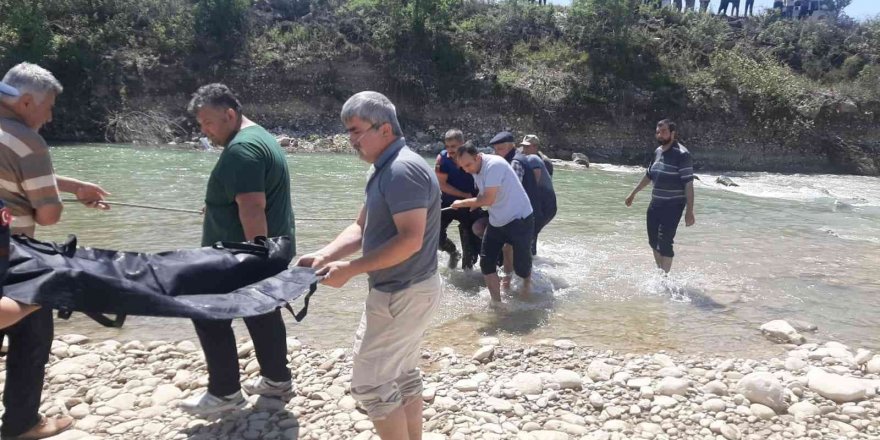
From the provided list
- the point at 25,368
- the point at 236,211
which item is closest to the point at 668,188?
the point at 236,211

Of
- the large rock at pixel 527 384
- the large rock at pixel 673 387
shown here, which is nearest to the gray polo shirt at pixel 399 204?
the large rock at pixel 527 384

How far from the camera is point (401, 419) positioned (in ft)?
8.51

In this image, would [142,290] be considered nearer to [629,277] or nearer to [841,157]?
[629,277]

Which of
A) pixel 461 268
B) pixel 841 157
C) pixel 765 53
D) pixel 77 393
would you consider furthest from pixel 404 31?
pixel 77 393

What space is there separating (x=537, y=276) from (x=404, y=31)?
2865 cm

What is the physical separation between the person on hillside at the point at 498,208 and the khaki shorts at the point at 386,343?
295cm

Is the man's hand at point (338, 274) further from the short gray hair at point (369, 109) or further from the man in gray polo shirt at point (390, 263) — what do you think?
the short gray hair at point (369, 109)

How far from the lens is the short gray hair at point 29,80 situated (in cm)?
291

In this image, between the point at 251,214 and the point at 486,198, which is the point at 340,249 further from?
the point at 486,198

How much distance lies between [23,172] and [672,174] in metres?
5.65

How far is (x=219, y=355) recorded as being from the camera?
323 centimetres

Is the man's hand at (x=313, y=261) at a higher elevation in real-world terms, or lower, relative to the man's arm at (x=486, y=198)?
higher

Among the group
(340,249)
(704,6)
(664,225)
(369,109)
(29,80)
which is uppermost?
(704,6)

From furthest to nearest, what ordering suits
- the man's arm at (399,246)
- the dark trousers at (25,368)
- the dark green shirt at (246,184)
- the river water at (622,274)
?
1. the river water at (622,274)
2. the dark green shirt at (246,184)
3. the dark trousers at (25,368)
4. the man's arm at (399,246)
